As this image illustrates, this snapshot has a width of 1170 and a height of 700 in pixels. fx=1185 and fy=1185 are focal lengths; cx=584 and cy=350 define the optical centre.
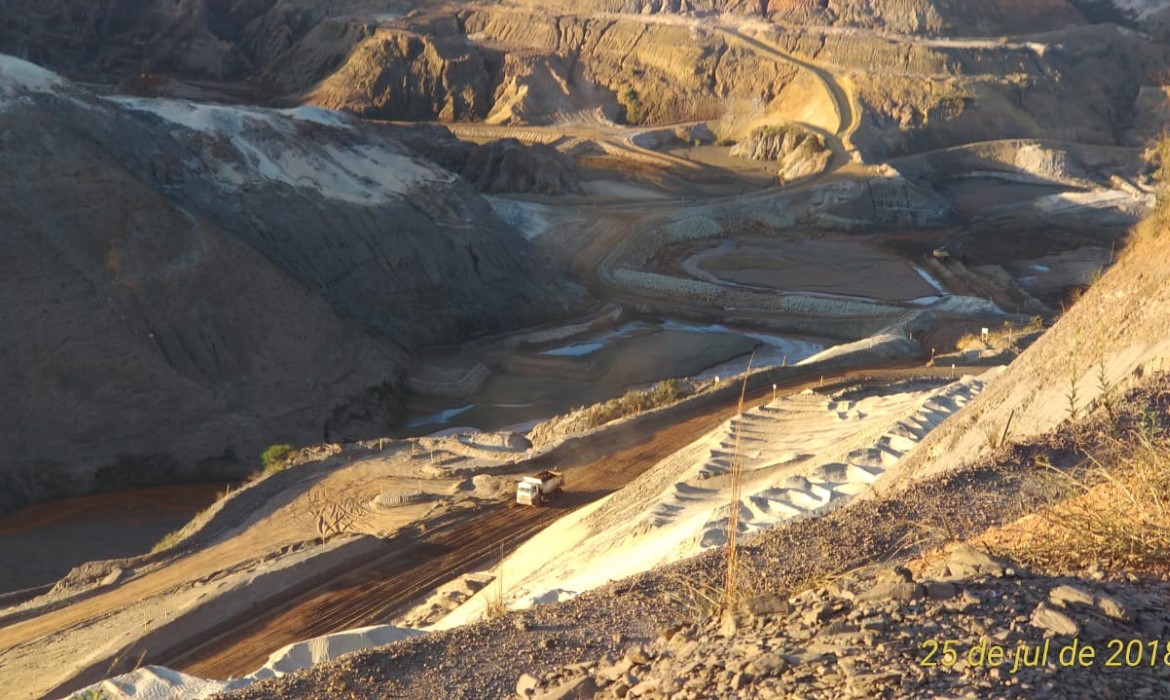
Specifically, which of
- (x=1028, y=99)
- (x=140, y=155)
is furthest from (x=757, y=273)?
(x=1028, y=99)

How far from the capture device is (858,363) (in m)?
27.2

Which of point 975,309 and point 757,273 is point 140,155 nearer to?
point 757,273

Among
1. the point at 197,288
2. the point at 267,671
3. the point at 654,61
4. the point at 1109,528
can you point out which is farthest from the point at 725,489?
the point at 654,61

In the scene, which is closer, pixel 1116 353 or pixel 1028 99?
pixel 1116 353

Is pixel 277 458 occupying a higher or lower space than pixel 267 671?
lower

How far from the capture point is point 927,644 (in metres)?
4.63

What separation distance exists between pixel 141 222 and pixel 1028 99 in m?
46.2

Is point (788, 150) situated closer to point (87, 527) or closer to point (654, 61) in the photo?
point (654, 61)

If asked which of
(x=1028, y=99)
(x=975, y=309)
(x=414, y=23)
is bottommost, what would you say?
(x=975, y=309)

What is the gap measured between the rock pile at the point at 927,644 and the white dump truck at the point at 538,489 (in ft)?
39.8

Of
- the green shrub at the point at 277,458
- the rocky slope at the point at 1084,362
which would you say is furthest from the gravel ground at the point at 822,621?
the green shrub at the point at 277,458

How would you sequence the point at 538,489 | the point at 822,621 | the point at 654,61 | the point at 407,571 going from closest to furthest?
the point at 822,621 → the point at 407,571 → the point at 538,489 → the point at 654,61

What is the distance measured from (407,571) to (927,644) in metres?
12.0

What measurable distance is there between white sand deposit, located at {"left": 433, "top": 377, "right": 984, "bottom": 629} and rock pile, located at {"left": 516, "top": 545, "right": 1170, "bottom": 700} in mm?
4832
